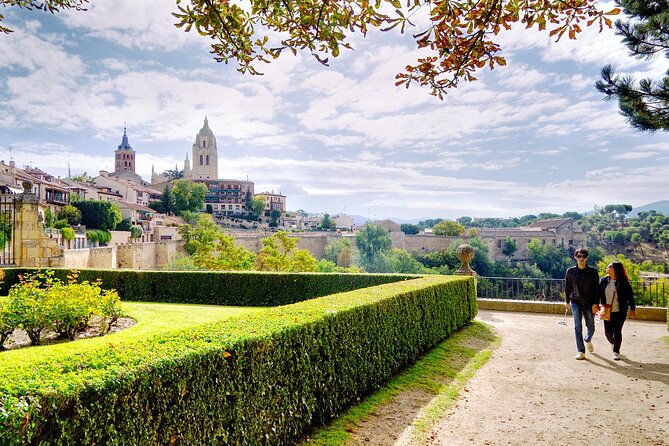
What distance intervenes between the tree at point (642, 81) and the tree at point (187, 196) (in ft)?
246

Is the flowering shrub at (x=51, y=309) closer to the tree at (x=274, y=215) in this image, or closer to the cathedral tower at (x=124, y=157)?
the tree at (x=274, y=215)

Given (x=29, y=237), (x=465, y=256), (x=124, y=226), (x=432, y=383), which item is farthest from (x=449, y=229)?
(x=432, y=383)

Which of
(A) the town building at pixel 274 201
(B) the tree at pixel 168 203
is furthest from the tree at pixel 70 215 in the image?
(A) the town building at pixel 274 201

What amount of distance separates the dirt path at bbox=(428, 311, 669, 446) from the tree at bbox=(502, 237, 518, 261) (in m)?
78.0

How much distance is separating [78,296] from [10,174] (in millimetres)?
48955

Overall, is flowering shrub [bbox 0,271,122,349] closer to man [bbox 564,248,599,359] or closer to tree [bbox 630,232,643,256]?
man [bbox 564,248,599,359]

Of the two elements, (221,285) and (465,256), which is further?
(221,285)

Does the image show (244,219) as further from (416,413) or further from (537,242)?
(416,413)

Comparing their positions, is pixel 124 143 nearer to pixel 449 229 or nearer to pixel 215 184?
pixel 215 184

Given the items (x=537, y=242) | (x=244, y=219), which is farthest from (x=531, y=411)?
(x=244, y=219)

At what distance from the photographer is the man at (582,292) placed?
671 centimetres

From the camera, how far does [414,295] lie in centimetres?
708

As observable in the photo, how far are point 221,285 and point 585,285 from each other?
10.4 meters

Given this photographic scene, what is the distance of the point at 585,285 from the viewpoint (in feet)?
22.0
